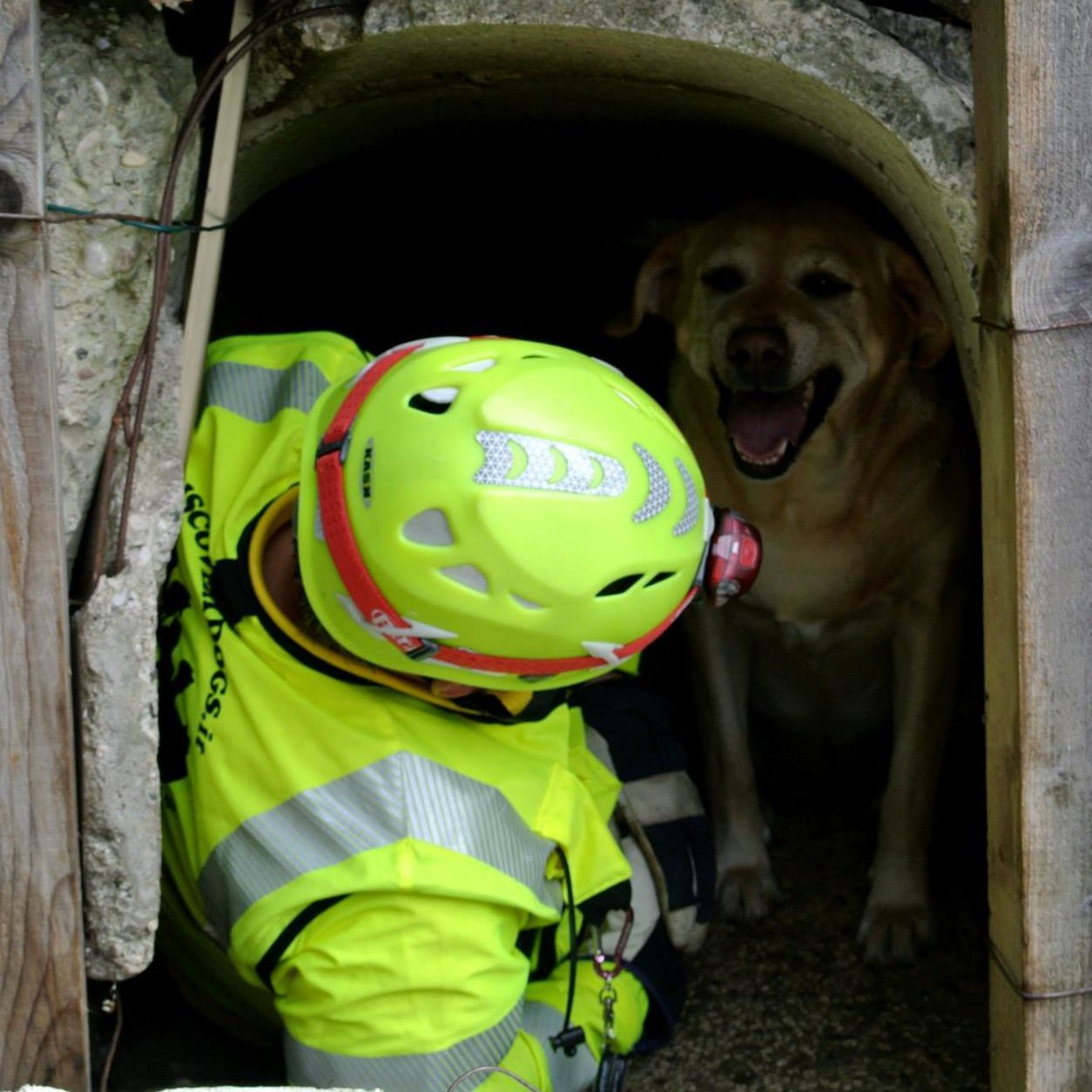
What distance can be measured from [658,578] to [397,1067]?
0.86 meters

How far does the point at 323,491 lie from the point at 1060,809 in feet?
4.03

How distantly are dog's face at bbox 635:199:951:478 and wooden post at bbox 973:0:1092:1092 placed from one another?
1332mm

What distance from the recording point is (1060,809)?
232cm

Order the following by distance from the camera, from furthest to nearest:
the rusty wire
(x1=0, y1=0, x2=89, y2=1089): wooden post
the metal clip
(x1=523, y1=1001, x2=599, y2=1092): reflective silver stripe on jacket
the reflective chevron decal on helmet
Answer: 1. the metal clip
2. (x1=523, y1=1001, x2=599, y2=1092): reflective silver stripe on jacket
3. the rusty wire
4. the reflective chevron decal on helmet
5. (x1=0, y1=0, x2=89, y2=1089): wooden post

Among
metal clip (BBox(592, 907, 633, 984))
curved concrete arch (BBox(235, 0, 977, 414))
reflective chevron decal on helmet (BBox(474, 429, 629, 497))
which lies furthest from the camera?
metal clip (BBox(592, 907, 633, 984))

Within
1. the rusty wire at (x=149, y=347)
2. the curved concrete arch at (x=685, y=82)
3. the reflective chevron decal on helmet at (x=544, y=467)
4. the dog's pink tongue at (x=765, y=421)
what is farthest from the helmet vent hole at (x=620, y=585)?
the dog's pink tongue at (x=765, y=421)

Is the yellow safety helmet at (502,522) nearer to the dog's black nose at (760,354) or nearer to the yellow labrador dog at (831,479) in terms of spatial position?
the dog's black nose at (760,354)

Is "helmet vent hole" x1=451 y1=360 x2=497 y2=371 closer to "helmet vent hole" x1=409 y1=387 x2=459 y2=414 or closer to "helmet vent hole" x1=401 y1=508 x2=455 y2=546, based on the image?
"helmet vent hole" x1=409 y1=387 x2=459 y2=414

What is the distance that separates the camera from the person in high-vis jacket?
2346 mm

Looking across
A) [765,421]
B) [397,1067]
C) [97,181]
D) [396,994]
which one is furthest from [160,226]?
[765,421]

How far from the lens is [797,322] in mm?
3756

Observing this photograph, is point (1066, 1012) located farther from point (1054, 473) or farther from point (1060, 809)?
point (1054, 473)

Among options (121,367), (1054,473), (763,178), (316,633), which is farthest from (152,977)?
(763,178)

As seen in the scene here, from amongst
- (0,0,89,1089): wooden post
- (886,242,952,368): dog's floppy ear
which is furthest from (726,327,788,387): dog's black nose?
(0,0,89,1089): wooden post
